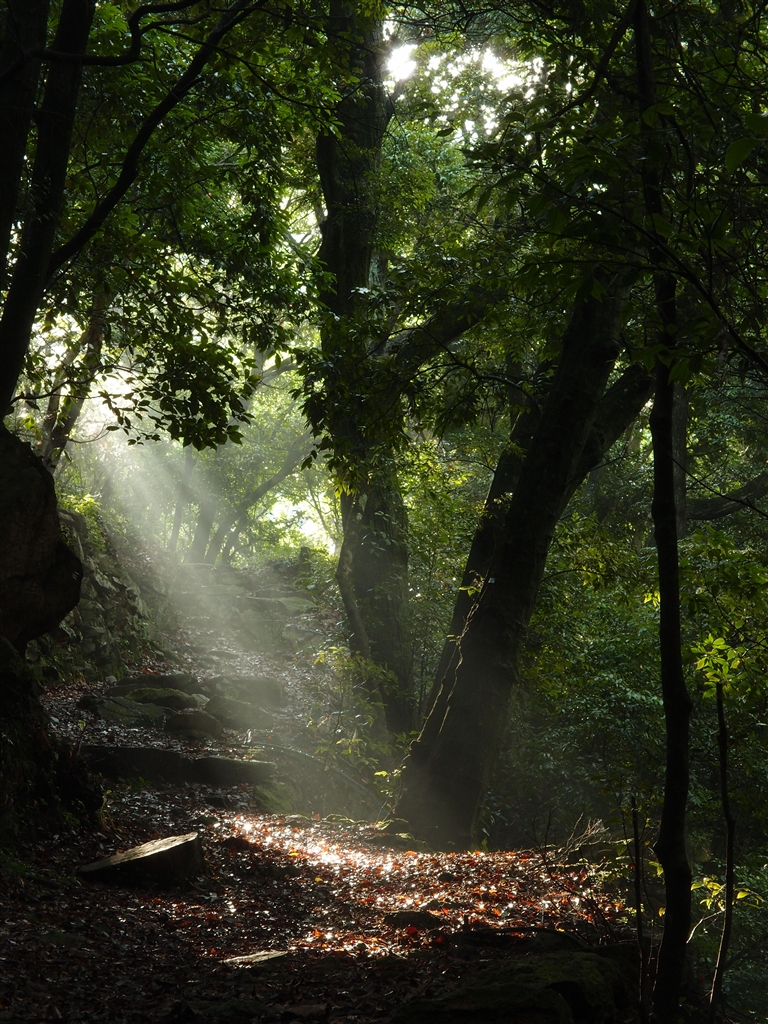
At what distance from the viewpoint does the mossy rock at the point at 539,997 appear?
2.98m

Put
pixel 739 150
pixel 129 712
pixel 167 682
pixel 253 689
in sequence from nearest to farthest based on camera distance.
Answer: pixel 739 150
pixel 129 712
pixel 167 682
pixel 253 689

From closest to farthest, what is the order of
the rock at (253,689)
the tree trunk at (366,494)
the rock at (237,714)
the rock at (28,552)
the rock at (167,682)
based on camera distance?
the rock at (28,552) → the tree trunk at (366,494) → the rock at (237,714) → the rock at (167,682) → the rock at (253,689)

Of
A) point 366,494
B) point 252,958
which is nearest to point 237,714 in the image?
point 366,494

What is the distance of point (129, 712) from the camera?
1168 cm

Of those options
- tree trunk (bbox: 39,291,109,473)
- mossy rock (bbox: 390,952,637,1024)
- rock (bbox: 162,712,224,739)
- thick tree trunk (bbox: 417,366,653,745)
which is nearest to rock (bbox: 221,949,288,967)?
mossy rock (bbox: 390,952,637,1024)

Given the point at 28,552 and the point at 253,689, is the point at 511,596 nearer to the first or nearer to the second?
the point at 28,552

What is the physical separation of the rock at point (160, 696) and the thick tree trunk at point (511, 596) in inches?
246

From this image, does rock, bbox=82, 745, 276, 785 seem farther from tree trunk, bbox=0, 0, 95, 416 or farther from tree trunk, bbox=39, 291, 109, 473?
tree trunk, bbox=0, 0, 95, 416

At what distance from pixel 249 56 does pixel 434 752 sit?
711cm

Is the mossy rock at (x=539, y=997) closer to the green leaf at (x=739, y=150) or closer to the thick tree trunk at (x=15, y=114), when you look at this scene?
the green leaf at (x=739, y=150)

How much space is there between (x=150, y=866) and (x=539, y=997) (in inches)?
149

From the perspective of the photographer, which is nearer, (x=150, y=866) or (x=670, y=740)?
(x=670, y=740)

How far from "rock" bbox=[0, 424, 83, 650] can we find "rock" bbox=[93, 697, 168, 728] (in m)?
3.49

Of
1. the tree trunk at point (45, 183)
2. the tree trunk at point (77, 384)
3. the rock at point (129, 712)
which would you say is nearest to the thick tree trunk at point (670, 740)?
the tree trunk at point (45, 183)
